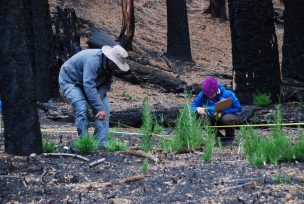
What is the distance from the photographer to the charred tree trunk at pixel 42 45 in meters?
15.3

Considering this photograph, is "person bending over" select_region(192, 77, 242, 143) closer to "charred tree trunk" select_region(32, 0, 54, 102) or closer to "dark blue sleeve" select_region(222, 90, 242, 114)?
"dark blue sleeve" select_region(222, 90, 242, 114)

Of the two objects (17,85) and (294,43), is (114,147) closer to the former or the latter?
(17,85)

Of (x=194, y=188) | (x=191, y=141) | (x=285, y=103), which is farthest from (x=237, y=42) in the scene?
(x=194, y=188)

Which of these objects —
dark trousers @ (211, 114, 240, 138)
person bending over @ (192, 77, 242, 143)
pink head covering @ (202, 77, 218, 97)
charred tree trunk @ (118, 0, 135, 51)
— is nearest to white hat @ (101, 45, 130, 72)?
pink head covering @ (202, 77, 218, 97)

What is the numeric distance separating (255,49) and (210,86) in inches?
128

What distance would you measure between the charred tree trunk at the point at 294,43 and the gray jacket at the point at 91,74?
24.8ft

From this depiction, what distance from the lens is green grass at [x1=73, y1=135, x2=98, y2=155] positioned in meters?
8.07

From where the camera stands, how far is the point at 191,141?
27.3 ft

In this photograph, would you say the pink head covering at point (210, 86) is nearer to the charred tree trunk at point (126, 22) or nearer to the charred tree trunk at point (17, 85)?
the charred tree trunk at point (17, 85)

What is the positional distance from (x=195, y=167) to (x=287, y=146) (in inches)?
36.1

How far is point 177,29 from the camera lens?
2334cm

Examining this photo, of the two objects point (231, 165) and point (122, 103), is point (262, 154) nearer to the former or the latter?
point (231, 165)

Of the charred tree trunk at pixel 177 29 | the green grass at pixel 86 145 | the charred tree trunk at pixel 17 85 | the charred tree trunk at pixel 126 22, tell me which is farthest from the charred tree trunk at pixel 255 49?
the charred tree trunk at pixel 177 29

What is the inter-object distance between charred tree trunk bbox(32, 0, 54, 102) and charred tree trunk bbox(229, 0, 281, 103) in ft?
14.1
